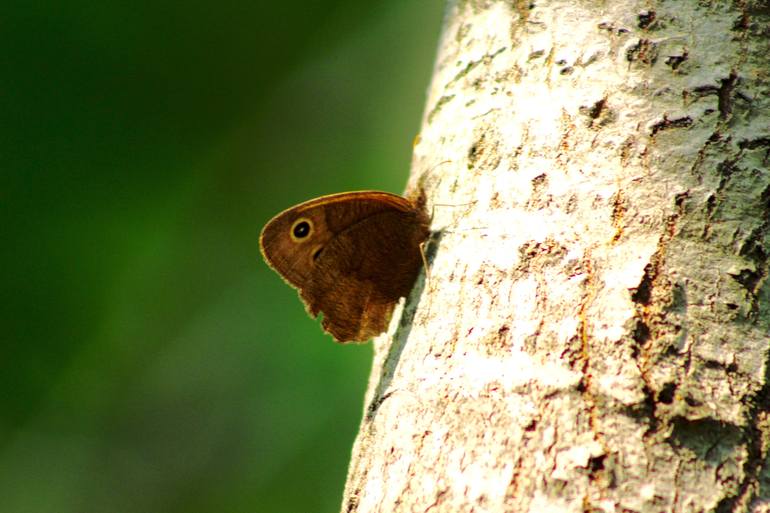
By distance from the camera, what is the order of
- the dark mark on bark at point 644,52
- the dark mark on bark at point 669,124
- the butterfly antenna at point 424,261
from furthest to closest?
the butterfly antenna at point 424,261
the dark mark on bark at point 644,52
the dark mark on bark at point 669,124

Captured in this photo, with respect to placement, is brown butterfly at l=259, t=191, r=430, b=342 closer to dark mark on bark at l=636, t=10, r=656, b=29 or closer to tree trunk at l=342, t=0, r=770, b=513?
tree trunk at l=342, t=0, r=770, b=513

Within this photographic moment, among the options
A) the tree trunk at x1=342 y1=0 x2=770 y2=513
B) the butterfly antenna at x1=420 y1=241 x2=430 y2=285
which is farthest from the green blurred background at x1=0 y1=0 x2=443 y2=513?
the tree trunk at x1=342 y1=0 x2=770 y2=513

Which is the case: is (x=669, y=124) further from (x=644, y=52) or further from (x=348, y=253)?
(x=348, y=253)

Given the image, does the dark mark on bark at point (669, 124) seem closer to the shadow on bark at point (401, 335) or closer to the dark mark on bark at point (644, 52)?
the dark mark on bark at point (644, 52)

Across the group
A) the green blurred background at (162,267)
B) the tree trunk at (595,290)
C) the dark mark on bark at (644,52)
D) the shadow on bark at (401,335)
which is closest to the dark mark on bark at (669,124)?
the tree trunk at (595,290)

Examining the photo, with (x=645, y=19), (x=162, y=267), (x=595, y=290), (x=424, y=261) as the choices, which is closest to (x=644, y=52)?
(x=645, y=19)

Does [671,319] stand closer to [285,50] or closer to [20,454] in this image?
[20,454]

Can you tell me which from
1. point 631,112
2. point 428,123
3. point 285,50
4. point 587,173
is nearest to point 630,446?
point 587,173
